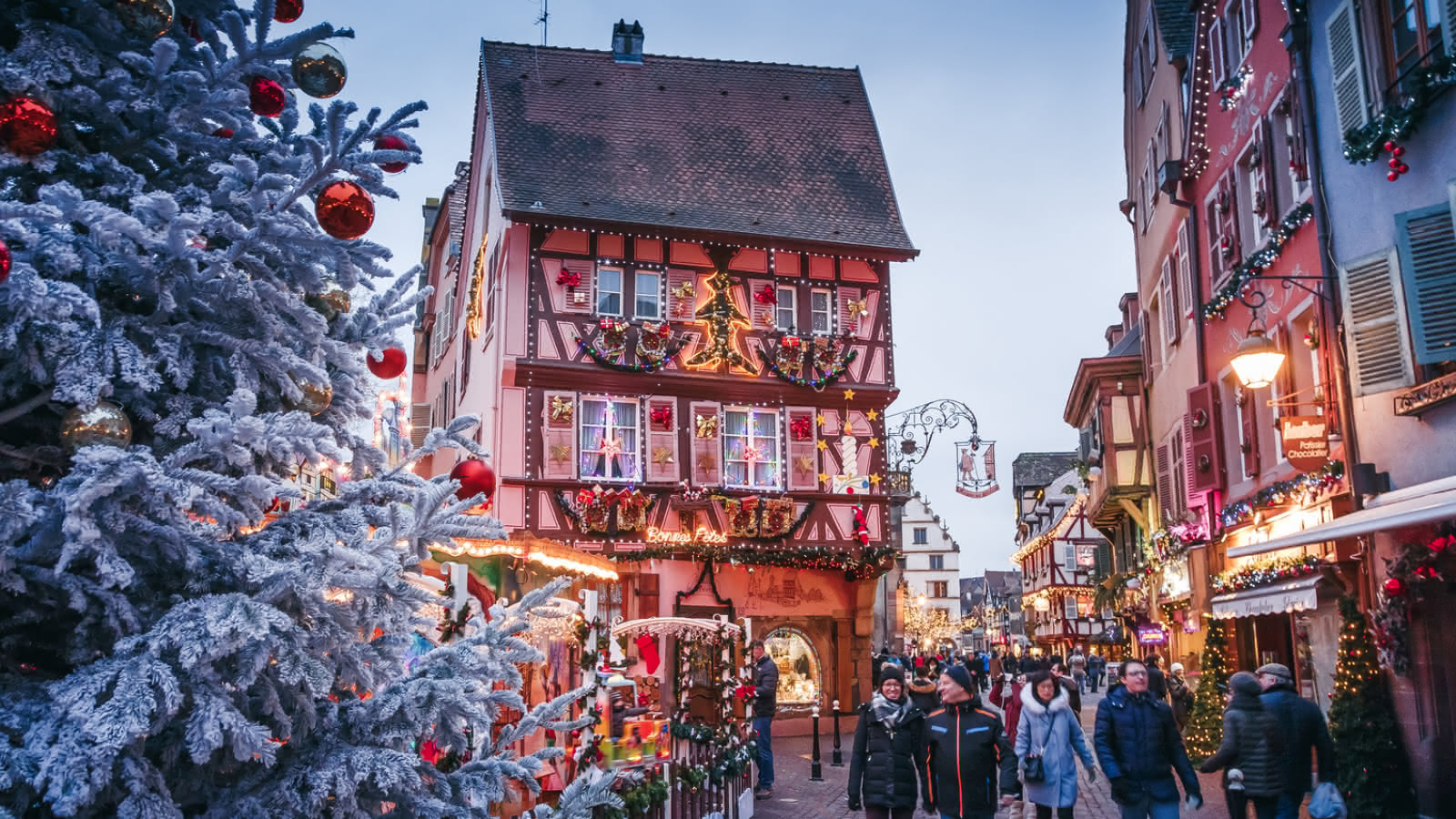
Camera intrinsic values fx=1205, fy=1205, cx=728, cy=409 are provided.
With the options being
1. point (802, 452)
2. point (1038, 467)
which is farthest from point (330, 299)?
point (1038, 467)

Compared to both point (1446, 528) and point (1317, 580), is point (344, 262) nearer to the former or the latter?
point (1446, 528)

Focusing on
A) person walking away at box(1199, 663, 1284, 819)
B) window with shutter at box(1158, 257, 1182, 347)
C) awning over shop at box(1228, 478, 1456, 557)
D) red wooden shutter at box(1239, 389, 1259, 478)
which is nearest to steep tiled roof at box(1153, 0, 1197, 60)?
window with shutter at box(1158, 257, 1182, 347)

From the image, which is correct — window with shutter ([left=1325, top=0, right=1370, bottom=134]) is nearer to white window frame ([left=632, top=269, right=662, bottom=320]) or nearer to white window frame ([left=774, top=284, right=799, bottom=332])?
white window frame ([left=774, top=284, right=799, bottom=332])

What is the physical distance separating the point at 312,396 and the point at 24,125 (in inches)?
45.9

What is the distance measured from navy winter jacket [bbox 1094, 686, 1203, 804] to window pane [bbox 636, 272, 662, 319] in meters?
16.5

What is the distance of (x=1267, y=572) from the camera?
14078mm

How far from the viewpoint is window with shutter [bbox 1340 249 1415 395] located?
10.7m

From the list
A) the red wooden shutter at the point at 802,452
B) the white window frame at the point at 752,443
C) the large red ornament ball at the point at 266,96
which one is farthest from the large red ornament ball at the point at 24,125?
the red wooden shutter at the point at 802,452

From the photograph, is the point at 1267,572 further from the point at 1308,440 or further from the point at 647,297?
the point at 647,297

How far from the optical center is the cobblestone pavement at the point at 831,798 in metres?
13.0

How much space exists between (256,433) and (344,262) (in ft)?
Result: 2.56

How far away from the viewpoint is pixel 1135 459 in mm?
25984

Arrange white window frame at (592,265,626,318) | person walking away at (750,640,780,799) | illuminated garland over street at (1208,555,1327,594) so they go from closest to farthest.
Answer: illuminated garland over street at (1208,555,1327,594)
person walking away at (750,640,780,799)
white window frame at (592,265,626,318)

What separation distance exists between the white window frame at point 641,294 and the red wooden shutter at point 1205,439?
418 inches
